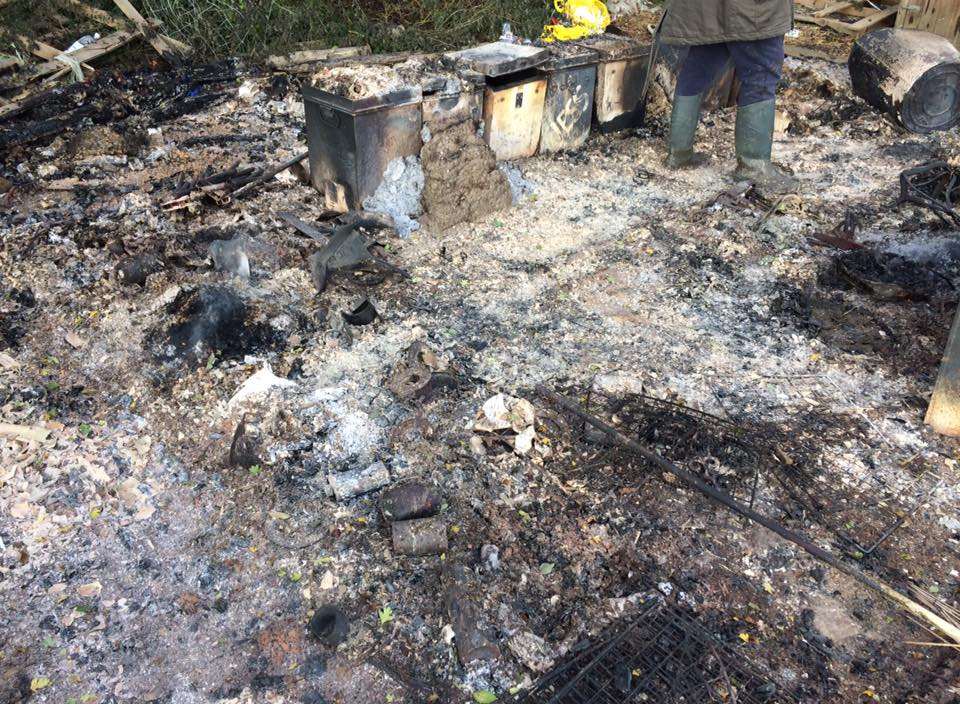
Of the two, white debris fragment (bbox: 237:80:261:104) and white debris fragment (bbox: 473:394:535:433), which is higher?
white debris fragment (bbox: 237:80:261:104)

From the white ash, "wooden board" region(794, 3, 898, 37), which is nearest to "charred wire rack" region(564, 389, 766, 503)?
the white ash

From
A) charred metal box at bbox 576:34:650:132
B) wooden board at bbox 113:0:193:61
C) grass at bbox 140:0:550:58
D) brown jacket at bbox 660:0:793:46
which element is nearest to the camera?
brown jacket at bbox 660:0:793:46

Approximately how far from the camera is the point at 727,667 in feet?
8.25

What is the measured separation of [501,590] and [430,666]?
40 centimetres

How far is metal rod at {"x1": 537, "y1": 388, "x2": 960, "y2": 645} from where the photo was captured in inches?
103

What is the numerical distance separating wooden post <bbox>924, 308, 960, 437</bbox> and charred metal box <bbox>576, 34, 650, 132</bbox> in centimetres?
368

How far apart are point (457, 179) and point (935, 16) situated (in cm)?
663

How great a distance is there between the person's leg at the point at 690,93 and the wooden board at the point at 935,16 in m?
3.99

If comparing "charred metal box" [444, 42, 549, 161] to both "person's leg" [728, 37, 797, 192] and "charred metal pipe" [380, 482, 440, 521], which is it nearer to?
"person's leg" [728, 37, 797, 192]

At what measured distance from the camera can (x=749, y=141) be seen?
5.70 metres

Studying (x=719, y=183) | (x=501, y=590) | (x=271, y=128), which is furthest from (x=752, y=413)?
(x=271, y=128)

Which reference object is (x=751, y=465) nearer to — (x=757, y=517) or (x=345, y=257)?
(x=757, y=517)

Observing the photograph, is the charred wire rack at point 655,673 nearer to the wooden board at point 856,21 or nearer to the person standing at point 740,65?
the person standing at point 740,65

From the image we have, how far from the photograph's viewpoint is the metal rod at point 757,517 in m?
2.61
